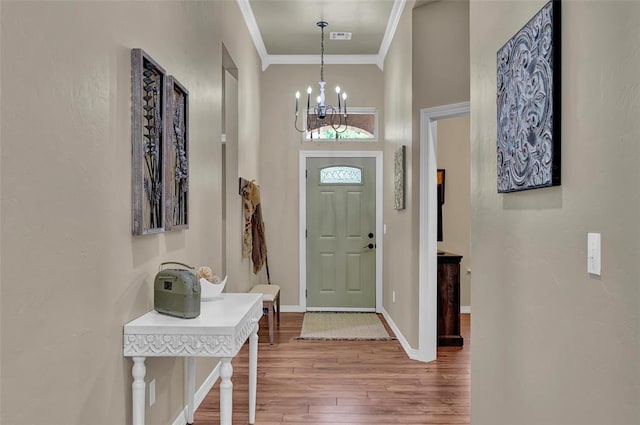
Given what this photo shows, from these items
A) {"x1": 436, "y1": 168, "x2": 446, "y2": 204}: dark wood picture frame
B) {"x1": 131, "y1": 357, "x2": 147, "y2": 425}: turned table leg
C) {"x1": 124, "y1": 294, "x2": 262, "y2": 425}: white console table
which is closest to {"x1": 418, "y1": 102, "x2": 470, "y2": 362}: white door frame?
{"x1": 436, "y1": 168, "x2": 446, "y2": 204}: dark wood picture frame

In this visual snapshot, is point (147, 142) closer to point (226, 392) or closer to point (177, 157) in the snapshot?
point (177, 157)

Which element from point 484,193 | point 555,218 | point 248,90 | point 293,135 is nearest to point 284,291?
point 293,135

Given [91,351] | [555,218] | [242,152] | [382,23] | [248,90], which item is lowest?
[91,351]

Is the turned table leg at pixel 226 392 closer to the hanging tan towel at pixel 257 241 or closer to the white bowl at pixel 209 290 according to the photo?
the white bowl at pixel 209 290

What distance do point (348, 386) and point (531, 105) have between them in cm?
255

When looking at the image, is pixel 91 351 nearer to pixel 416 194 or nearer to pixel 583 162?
pixel 583 162

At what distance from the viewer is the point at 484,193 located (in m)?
2.42

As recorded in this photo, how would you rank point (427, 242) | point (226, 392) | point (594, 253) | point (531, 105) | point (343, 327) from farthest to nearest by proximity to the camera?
point (343, 327) < point (427, 242) < point (226, 392) < point (531, 105) < point (594, 253)

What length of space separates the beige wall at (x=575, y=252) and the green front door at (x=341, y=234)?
4123 mm

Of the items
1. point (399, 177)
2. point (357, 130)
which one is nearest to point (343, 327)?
point (399, 177)

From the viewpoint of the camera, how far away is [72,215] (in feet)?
5.53

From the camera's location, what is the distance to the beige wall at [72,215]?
1379 mm

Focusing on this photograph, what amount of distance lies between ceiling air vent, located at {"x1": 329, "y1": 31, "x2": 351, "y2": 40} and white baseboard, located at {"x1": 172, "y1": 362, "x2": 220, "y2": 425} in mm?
3685

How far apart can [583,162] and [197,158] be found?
91.8 inches
